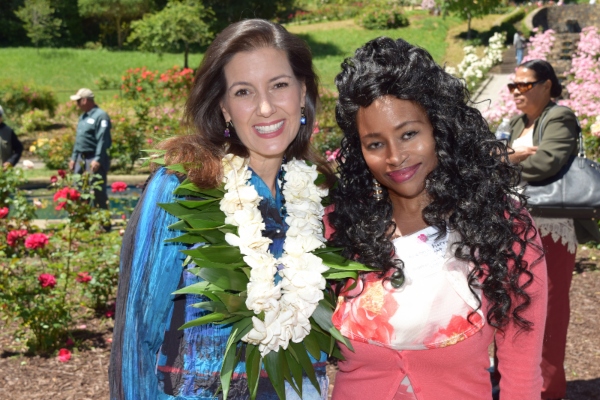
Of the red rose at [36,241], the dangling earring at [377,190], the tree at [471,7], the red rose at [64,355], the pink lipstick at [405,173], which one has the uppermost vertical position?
the tree at [471,7]

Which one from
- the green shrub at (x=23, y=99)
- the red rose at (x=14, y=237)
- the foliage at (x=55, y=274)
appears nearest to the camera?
the foliage at (x=55, y=274)

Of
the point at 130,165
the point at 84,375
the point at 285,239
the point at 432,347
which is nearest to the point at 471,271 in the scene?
the point at 432,347

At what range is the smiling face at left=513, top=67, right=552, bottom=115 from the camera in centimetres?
458

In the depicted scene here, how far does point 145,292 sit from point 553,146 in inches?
120

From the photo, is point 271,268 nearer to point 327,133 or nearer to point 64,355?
point 64,355

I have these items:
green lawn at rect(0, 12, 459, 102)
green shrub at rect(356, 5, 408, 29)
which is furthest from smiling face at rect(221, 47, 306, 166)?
green shrub at rect(356, 5, 408, 29)

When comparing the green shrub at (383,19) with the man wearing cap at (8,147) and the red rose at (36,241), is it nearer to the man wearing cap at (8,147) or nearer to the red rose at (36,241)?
the man wearing cap at (8,147)

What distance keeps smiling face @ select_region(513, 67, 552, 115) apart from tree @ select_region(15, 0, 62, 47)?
128 ft

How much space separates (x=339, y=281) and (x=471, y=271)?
48 centimetres

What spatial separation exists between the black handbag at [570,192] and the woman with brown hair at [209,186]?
2249 mm

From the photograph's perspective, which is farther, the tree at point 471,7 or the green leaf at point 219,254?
the tree at point 471,7

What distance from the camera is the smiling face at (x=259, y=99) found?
2510mm

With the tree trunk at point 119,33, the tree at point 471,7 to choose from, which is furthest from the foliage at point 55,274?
the tree trunk at point 119,33

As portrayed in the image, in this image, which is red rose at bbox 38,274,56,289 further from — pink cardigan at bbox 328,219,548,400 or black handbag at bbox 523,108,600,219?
pink cardigan at bbox 328,219,548,400
